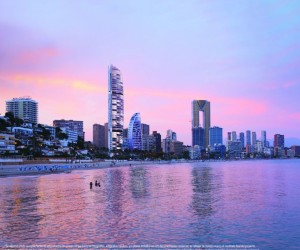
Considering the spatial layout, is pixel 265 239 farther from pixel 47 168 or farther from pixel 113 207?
pixel 47 168

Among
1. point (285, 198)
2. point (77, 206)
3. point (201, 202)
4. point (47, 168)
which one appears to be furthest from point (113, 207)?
point (47, 168)

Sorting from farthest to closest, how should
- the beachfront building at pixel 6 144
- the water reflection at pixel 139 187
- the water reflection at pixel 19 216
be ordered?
the beachfront building at pixel 6 144, the water reflection at pixel 139 187, the water reflection at pixel 19 216

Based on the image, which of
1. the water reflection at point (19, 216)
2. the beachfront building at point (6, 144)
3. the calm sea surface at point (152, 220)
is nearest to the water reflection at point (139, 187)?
the calm sea surface at point (152, 220)

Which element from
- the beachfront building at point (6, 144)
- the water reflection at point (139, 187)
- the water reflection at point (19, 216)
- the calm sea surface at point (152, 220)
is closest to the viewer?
the calm sea surface at point (152, 220)

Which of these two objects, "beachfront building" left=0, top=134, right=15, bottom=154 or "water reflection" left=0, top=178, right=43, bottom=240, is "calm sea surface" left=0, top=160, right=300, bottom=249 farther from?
"beachfront building" left=0, top=134, right=15, bottom=154

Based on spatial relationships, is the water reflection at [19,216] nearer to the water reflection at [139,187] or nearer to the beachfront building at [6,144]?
the water reflection at [139,187]

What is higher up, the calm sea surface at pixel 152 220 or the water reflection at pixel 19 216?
the water reflection at pixel 19 216

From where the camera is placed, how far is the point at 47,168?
124 meters

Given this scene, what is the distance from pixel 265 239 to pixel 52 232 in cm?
1537

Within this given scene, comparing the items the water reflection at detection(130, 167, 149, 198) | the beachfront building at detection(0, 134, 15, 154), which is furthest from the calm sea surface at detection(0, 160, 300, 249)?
the beachfront building at detection(0, 134, 15, 154)

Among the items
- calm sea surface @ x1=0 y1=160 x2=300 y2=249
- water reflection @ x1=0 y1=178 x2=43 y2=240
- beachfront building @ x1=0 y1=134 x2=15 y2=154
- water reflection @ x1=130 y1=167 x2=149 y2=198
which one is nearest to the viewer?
calm sea surface @ x1=0 y1=160 x2=300 y2=249

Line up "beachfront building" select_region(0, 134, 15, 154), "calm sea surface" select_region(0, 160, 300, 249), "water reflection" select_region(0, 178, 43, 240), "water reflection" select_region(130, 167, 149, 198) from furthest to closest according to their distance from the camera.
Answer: "beachfront building" select_region(0, 134, 15, 154) < "water reflection" select_region(130, 167, 149, 198) < "water reflection" select_region(0, 178, 43, 240) < "calm sea surface" select_region(0, 160, 300, 249)

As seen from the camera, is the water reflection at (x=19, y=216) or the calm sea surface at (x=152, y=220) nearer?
the calm sea surface at (x=152, y=220)

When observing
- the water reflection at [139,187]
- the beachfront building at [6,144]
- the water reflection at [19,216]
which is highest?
the beachfront building at [6,144]
